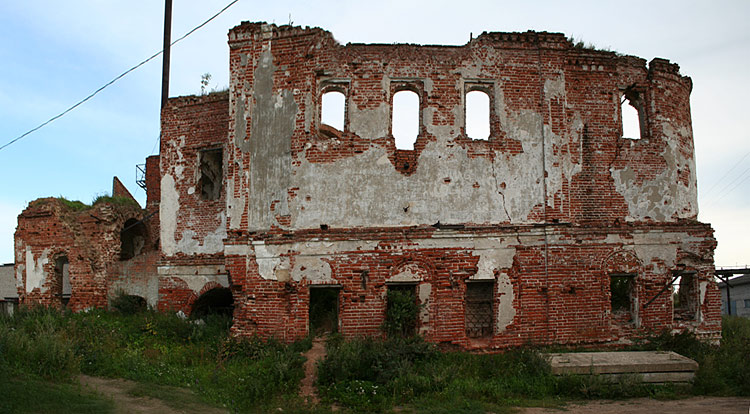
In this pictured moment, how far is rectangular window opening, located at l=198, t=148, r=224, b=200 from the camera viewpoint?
51.5 feet

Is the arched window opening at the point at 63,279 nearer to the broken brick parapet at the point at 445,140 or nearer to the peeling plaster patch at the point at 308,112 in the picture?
the broken brick parapet at the point at 445,140

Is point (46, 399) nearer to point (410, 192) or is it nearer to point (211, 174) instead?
point (410, 192)

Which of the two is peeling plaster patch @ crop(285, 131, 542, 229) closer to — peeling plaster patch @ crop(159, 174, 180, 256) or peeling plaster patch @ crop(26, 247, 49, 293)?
peeling plaster patch @ crop(159, 174, 180, 256)

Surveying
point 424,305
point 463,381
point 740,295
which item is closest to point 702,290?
point 424,305

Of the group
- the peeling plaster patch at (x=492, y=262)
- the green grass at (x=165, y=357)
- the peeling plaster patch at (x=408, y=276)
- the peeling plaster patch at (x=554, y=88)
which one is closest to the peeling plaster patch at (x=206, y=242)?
the green grass at (x=165, y=357)

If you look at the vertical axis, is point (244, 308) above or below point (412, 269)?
below

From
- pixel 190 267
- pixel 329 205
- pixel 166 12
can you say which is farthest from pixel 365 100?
pixel 166 12

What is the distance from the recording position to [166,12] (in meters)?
22.8

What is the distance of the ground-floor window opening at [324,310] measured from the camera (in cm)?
1238

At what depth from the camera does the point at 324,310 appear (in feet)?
41.9

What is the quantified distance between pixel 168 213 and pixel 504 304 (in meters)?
8.90

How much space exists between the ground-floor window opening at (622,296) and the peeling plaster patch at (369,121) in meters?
5.78

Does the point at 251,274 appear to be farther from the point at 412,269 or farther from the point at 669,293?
the point at 669,293

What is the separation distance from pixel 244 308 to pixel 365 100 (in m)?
5.02
